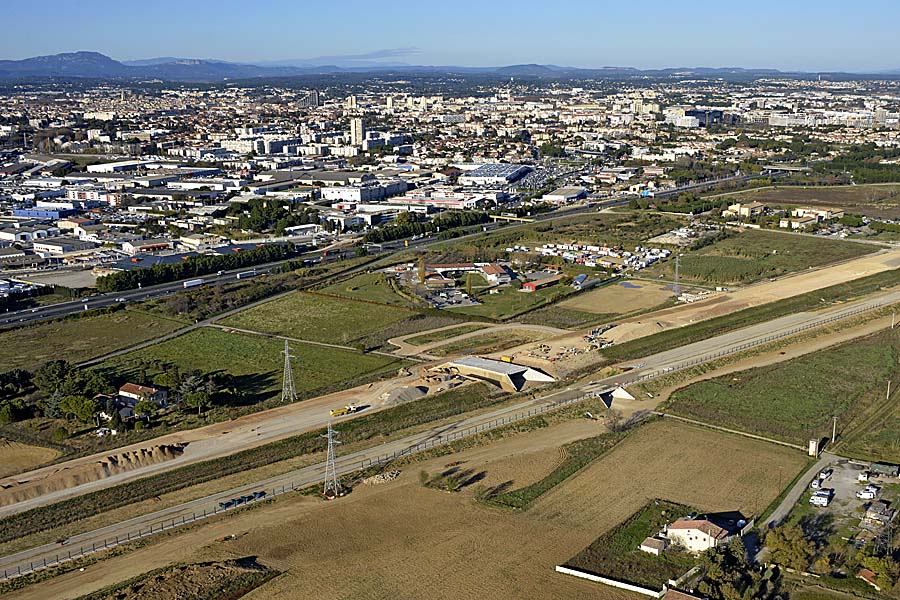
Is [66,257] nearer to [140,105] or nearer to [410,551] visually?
[410,551]

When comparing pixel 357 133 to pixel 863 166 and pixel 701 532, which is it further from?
pixel 701 532

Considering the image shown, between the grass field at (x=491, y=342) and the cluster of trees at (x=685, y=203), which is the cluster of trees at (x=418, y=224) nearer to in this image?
the cluster of trees at (x=685, y=203)

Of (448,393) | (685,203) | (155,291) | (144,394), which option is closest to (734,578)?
(448,393)

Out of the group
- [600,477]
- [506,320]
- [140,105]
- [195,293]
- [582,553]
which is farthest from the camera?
[140,105]

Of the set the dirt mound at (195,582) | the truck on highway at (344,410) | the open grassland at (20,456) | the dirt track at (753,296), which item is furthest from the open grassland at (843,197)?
the dirt mound at (195,582)

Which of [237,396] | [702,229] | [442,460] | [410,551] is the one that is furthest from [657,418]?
[702,229]

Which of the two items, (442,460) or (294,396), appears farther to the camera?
(294,396)
